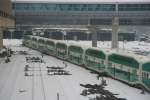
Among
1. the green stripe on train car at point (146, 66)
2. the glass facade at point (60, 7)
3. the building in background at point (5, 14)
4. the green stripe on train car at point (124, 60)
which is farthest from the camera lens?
the glass facade at point (60, 7)

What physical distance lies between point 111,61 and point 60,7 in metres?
67.8

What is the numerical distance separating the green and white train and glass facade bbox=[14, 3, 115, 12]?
3832 centimetres

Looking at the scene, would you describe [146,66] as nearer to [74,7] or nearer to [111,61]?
[111,61]

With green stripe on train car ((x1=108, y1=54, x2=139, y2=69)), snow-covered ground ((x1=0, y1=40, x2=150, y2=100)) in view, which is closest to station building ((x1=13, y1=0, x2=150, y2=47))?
snow-covered ground ((x1=0, y1=40, x2=150, y2=100))

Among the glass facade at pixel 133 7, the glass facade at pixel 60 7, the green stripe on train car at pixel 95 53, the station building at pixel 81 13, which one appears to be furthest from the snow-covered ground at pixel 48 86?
the glass facade at pixel 133 7

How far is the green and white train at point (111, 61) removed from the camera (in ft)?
117

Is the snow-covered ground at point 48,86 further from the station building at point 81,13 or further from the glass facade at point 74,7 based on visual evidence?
the glass facade at point 74,7

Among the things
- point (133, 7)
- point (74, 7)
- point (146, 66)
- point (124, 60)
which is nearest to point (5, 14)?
point (124, 60)

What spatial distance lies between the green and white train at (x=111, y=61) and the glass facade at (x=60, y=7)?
38.3m

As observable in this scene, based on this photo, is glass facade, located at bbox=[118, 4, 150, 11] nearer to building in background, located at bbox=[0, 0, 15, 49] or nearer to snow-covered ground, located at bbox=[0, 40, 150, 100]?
building in background, located at bbox=[0, 0, 15, 49]

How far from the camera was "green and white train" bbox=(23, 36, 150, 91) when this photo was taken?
3553cm

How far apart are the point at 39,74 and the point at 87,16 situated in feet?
198

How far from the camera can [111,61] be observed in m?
43.3

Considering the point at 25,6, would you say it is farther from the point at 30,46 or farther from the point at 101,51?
the point at 101,51
